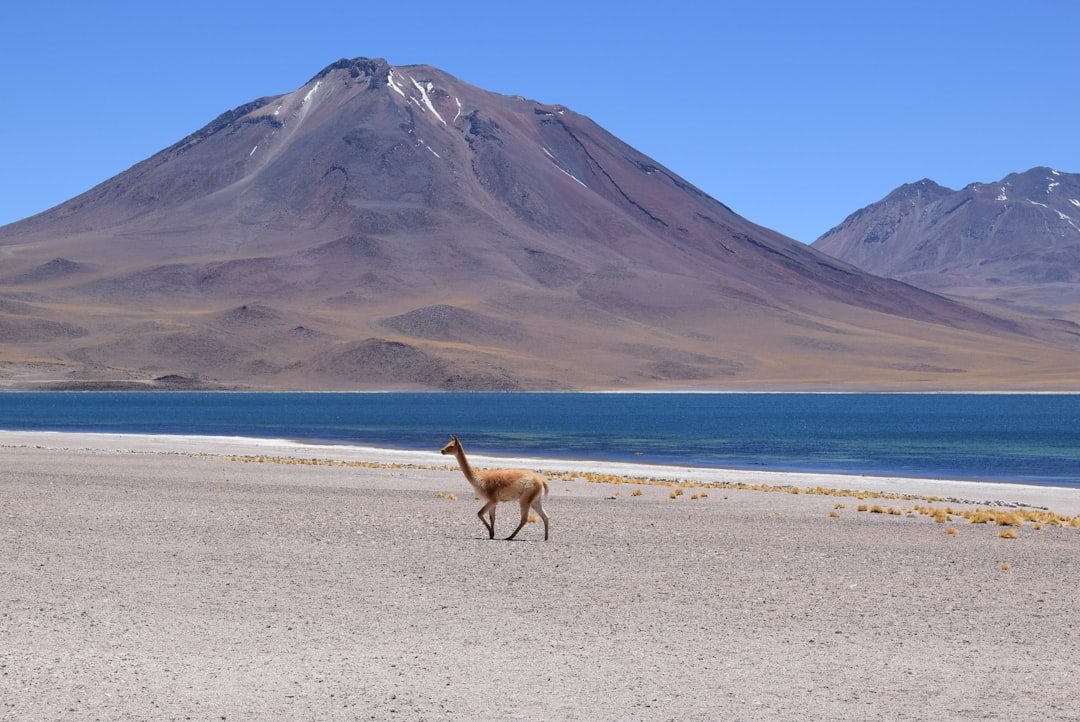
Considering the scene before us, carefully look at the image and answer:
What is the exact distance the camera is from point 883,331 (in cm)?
19825

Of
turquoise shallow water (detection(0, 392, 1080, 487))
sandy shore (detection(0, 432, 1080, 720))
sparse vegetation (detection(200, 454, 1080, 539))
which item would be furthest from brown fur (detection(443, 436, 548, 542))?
turquoise shallow water (detection(0, 392, 1080, 487))

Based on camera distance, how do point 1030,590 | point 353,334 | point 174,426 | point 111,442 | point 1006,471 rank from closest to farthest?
point 1030,590 < point 1006,471 < point 111,442 < point 174,426 < point 353,334

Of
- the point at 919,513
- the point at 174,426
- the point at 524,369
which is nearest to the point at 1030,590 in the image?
the point at 919,513

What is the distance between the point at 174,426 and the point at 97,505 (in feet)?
158

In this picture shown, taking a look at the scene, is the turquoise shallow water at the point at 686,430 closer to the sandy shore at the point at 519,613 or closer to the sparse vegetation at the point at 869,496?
the sparse vegetation at the point at 869,496

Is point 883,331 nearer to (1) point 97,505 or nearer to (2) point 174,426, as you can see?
(2) point 174,426

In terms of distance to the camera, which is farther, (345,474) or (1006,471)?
(1006,471)

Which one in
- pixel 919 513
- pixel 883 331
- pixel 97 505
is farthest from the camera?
pixel 883 331

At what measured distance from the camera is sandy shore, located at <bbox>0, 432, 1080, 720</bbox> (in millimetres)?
8547

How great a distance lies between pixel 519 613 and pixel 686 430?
54.5m

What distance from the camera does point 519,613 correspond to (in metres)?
11.5

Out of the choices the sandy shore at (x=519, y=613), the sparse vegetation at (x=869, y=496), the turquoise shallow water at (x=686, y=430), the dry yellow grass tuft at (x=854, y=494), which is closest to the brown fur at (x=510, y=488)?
the sandy shore at (x=519, y=613)

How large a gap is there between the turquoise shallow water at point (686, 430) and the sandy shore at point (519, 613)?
68.8 feet

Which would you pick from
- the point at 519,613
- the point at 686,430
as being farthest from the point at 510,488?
the point at 686,430
